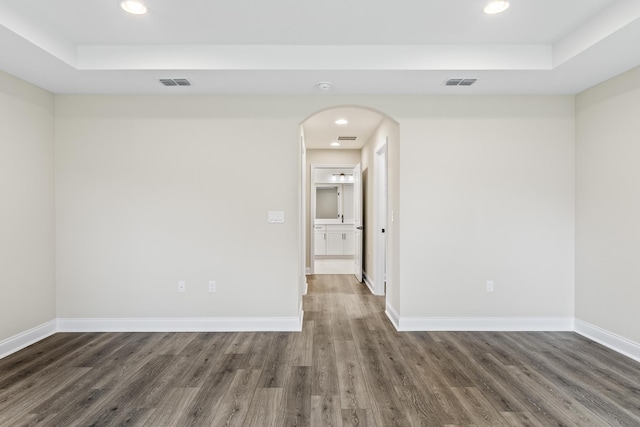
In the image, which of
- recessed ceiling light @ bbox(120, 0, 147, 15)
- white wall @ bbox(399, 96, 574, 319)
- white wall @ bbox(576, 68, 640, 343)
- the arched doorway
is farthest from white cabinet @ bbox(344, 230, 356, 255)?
recessed ceiling light @ bbox(120, 0, 147, 15)

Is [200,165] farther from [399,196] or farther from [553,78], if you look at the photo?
[553,78]

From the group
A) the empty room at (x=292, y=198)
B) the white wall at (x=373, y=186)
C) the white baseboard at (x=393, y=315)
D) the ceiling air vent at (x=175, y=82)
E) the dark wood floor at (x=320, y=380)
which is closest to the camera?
the dark wood floor at (x=320, y=380)

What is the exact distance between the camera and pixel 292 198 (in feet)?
11.9

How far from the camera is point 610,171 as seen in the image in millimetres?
3170

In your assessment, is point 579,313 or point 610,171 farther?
point 579,313

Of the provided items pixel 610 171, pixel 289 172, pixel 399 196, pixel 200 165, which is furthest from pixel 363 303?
pixel 610 171

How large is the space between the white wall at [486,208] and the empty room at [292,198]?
2cm

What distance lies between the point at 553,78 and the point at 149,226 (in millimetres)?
4084

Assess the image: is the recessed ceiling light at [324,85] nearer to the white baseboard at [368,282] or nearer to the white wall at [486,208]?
the white wall at [486,208]

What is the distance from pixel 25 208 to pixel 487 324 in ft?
14.9

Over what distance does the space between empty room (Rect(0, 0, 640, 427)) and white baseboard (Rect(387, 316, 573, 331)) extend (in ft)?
0.07

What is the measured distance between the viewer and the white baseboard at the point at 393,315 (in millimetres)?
3695

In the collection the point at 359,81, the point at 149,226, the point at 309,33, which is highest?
the point at 309,33

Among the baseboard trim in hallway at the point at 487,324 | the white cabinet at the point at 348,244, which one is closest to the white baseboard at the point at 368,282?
the baseboard trim in hallway at the point at 487,324
